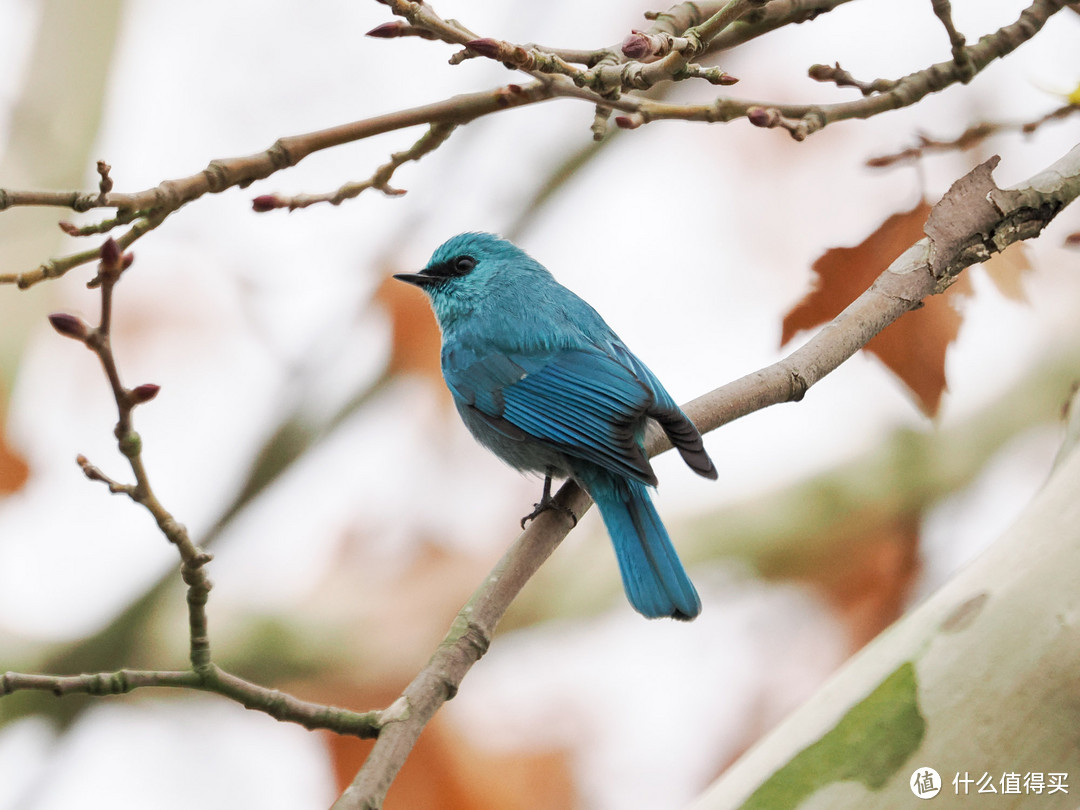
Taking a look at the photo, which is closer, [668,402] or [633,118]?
[633,118]

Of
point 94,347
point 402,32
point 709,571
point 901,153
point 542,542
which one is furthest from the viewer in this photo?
point 709,571

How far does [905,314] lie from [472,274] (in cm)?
166

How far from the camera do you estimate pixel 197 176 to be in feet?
6.84

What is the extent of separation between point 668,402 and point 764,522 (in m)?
1.75

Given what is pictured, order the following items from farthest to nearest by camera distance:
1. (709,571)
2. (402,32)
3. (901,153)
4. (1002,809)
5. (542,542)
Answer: (709,571)
(901,153)
(542,542)
(402,32)
(1002,809)

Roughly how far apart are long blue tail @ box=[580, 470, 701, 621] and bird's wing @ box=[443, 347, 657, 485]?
12 cm

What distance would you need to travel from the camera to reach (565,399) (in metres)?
3.08

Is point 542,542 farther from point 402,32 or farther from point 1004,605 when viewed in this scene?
point 402,32

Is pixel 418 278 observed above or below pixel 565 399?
above

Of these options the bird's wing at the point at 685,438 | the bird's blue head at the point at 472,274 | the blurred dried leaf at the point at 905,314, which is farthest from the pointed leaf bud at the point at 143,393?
the bird's blue head at the point at 472,274

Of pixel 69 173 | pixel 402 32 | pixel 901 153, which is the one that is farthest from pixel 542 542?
pixel 69 173

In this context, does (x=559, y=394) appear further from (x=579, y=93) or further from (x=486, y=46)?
(x=486, y=46)

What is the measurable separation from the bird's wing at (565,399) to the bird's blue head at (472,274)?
28cm

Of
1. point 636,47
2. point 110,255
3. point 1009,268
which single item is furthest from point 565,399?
point 110,255
